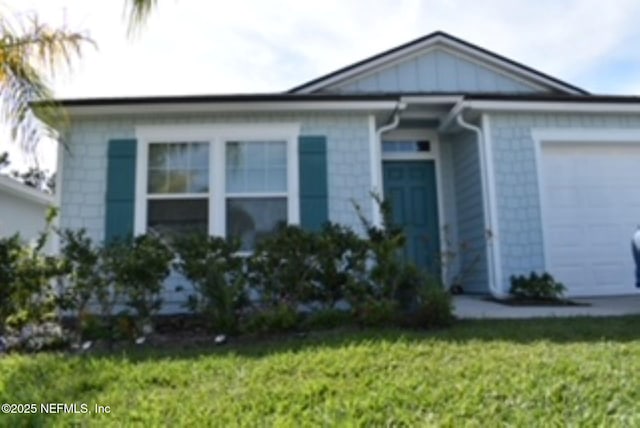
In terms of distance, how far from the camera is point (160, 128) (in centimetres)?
821

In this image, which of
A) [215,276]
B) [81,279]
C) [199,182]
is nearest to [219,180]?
[199,182]

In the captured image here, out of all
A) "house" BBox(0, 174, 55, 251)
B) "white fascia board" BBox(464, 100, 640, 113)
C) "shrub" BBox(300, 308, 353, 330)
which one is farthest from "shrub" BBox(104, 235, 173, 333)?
"house" BBox(0, 174, 55, 251)

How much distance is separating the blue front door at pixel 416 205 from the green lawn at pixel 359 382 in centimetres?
448

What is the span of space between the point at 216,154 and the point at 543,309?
512 cm

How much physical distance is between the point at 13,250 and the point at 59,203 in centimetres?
190

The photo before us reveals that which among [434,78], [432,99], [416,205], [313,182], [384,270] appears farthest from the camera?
[434,78]

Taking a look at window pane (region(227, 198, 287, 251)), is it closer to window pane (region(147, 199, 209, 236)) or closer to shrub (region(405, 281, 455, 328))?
window pane (region(147, 199, 209, 236))

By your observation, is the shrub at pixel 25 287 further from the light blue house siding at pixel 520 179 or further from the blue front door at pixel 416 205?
the light blue house siding at pixel 520 179

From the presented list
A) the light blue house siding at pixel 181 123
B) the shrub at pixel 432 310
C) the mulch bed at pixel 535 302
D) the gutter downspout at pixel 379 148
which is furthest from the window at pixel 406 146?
the shrub at pixel 432 310

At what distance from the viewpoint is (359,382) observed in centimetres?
388

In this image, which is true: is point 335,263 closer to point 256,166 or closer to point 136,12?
point 256,166

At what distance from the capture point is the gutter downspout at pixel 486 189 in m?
8.43

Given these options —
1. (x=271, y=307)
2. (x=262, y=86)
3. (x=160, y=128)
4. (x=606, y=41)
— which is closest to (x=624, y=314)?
(x=271, y=307)

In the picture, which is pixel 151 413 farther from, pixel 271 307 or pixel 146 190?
pixel 146 190
